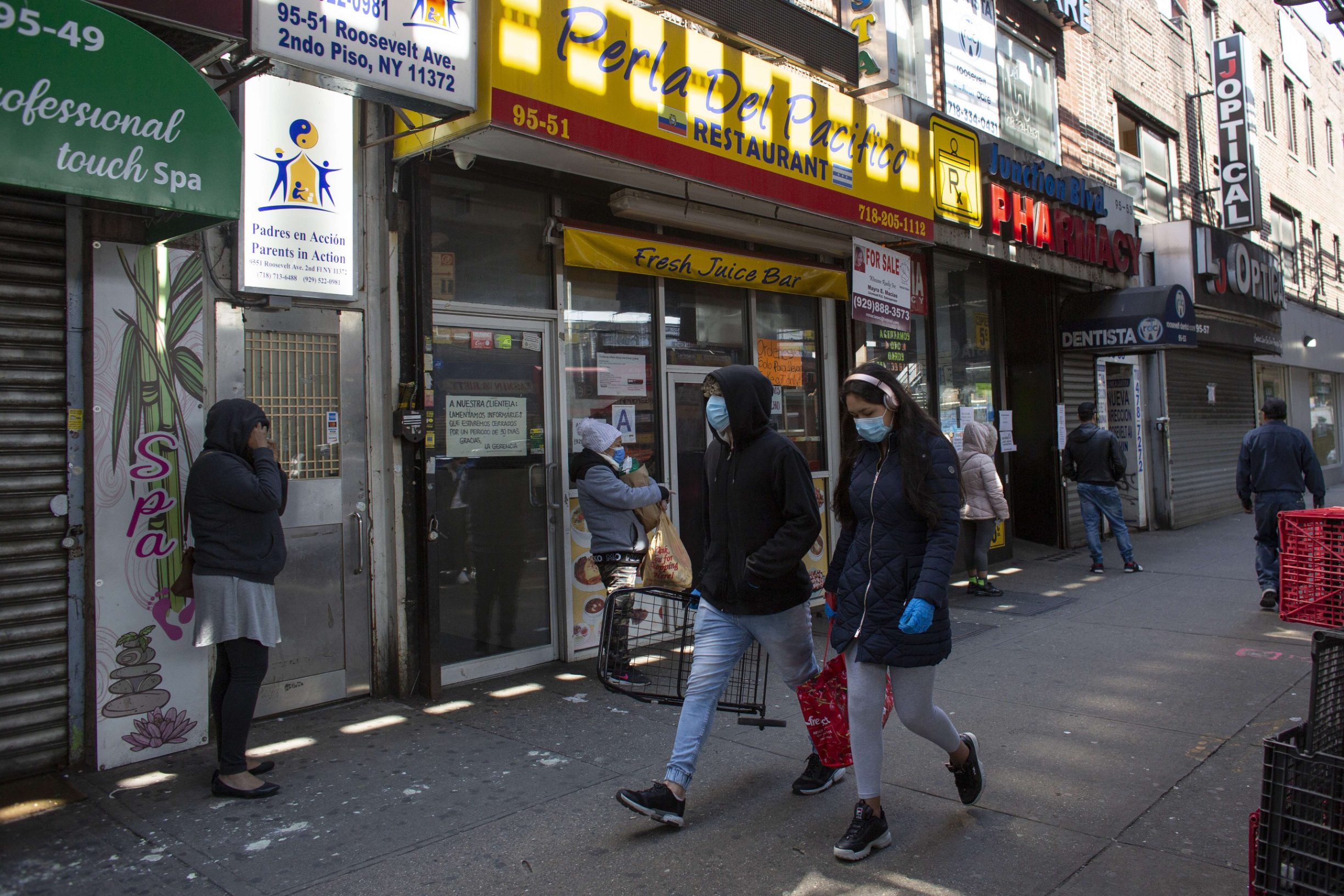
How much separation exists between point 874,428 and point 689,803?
71.8 inches

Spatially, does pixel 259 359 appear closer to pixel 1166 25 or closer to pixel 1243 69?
pixel 1166 25

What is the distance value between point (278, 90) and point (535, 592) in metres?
3.44

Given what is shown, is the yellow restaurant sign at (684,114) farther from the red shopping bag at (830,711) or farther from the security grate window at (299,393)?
the red shopping bag at (830,711)

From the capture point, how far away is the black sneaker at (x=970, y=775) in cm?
385

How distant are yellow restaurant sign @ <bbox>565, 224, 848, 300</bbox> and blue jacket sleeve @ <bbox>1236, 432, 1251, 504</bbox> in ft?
12.1

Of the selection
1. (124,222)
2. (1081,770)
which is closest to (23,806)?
(124,222)

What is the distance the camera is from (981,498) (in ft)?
29.9

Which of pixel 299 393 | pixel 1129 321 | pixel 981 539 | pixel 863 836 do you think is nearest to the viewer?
pixel 863 836

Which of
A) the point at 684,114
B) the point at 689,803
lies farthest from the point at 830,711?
the point at 684,114

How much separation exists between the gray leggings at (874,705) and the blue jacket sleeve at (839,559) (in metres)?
0.33

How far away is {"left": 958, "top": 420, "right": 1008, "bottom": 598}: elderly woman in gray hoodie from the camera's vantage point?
8.97 meters

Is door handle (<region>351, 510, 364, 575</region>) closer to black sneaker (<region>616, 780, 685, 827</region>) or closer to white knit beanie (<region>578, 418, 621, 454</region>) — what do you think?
white knit beanie (<region>578, 418, 621, 454</region>)

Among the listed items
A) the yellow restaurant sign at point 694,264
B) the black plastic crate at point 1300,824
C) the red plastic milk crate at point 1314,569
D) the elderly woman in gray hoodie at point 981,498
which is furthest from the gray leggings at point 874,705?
the elderly woman in gray hoodie at point 981,498

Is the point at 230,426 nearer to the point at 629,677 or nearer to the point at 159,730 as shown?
the point at 159,730
